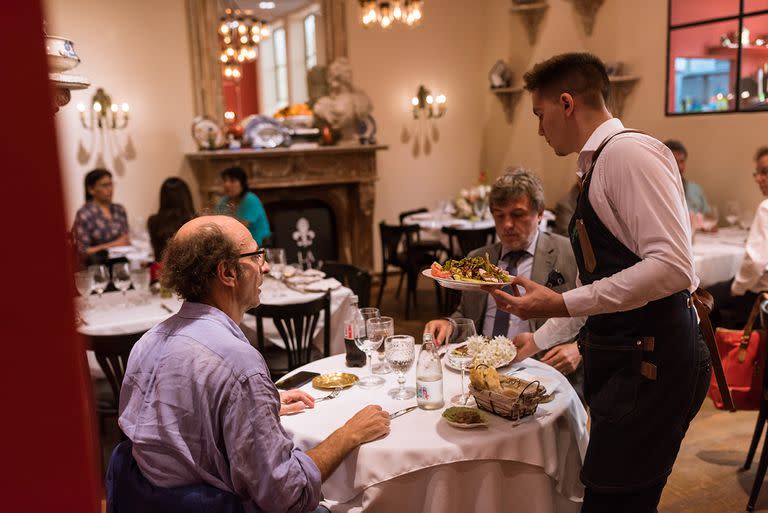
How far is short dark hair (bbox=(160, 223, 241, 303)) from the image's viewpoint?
5.49 ft

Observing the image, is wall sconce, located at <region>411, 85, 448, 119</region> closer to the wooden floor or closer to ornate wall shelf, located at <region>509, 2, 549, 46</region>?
ornate wall shelf, located at <region>509, 2, 549, 46</region>

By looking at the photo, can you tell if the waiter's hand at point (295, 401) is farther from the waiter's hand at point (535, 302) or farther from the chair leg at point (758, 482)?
the chair leg at point (758, 482)

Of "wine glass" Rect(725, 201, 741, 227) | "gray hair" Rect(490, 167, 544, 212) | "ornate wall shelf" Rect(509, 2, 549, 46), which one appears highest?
"ornate wall shelf" Rect(509, 2, 549, 46)

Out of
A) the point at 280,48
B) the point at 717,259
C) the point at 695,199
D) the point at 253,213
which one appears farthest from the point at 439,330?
the point at 280,48

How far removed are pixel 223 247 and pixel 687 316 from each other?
124 cm

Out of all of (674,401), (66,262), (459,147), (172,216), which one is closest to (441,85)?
(459,147)

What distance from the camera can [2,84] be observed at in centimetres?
35

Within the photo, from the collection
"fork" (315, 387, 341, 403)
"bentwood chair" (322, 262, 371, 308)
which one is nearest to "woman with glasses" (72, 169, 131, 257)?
"bentwood chair" (322, 262, 371, 308)

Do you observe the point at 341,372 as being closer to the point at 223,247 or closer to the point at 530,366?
the point at 530,366

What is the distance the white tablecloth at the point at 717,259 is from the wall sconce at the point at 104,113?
18.7 feet

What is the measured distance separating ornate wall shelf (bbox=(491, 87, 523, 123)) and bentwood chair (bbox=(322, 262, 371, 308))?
16.0 ft

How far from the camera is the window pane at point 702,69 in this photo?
Answer: 20.5 feet

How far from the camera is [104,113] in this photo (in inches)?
275

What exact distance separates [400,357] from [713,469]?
2.23 m
